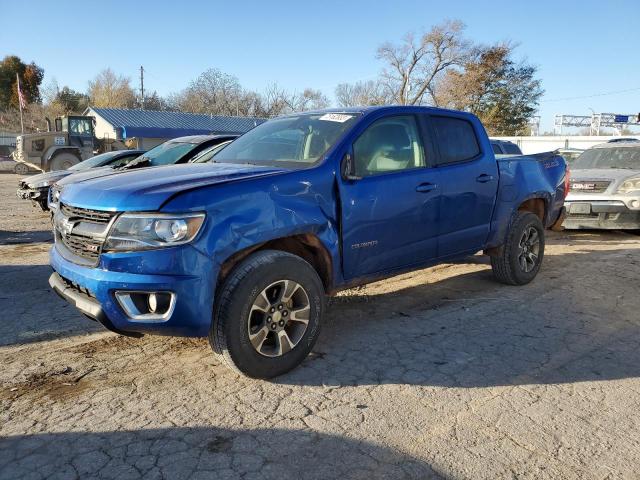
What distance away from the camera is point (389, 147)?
14.0 feet

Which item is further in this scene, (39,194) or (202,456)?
(39,194)

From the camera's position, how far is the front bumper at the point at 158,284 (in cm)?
295

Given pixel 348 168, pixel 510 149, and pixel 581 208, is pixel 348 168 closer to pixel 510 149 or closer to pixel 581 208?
pixel 581 208

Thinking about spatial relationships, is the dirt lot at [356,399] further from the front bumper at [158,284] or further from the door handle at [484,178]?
the door handle at [484,178]

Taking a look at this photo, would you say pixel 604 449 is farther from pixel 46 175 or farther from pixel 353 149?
pixel 46 175

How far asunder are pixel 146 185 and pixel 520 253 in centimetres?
417

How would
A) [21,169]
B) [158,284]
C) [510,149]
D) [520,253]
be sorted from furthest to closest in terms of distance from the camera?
1. [21,169]
2. [510,149]
3. [520,253]
4. [158,284]

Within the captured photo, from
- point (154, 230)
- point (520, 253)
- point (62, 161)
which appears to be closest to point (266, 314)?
point (154, 230)

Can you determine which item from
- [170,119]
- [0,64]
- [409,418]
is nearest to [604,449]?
[409,418]

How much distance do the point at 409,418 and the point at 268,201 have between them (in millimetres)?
1592

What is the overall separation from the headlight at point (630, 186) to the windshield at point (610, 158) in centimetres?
94

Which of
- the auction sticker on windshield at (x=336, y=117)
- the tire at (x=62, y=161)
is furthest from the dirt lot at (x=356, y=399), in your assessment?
the tire at (x=62, y=161)

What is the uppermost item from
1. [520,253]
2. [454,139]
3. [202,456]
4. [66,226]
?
[454,139]

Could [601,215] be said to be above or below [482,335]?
above
